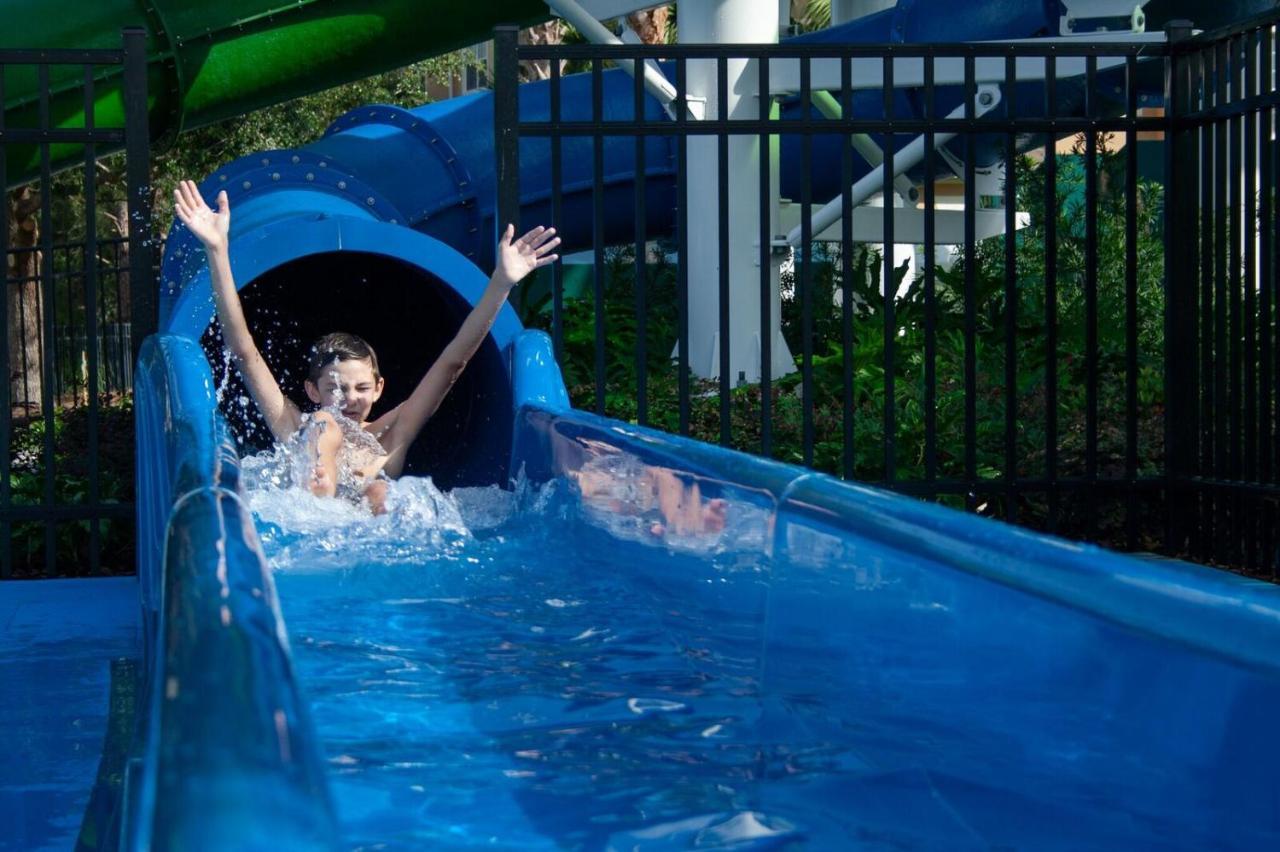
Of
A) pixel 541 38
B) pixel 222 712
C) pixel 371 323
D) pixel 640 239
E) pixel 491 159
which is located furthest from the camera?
pixel 541 38

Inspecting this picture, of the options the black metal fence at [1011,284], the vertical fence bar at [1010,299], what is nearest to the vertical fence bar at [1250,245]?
the black metal fence at [1011,284]

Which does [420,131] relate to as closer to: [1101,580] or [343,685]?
[343,685]

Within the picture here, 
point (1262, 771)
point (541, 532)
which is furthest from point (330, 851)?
point (541, 532)

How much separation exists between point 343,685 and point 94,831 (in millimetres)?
509

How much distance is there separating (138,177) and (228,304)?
107cm

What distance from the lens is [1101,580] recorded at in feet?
6.31

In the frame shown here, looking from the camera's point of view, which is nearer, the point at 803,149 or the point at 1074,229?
the point at 803,149

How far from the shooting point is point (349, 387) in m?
5.25

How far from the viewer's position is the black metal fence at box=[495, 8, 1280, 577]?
5.39 meters

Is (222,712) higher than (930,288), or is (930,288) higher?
(930,288)

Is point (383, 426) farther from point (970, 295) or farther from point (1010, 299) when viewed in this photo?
point (1010, 299)

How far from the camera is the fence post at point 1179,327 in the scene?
5.77 metres

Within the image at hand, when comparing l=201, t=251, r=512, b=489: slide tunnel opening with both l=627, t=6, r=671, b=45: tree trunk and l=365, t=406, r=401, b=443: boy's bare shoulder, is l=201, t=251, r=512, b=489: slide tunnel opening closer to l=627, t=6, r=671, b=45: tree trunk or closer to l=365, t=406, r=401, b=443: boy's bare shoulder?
l=365, t=406, r=401, b=443: boy's bare shoulder

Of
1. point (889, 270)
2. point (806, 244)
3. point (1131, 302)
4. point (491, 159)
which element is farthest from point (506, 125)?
point (491, 159)
